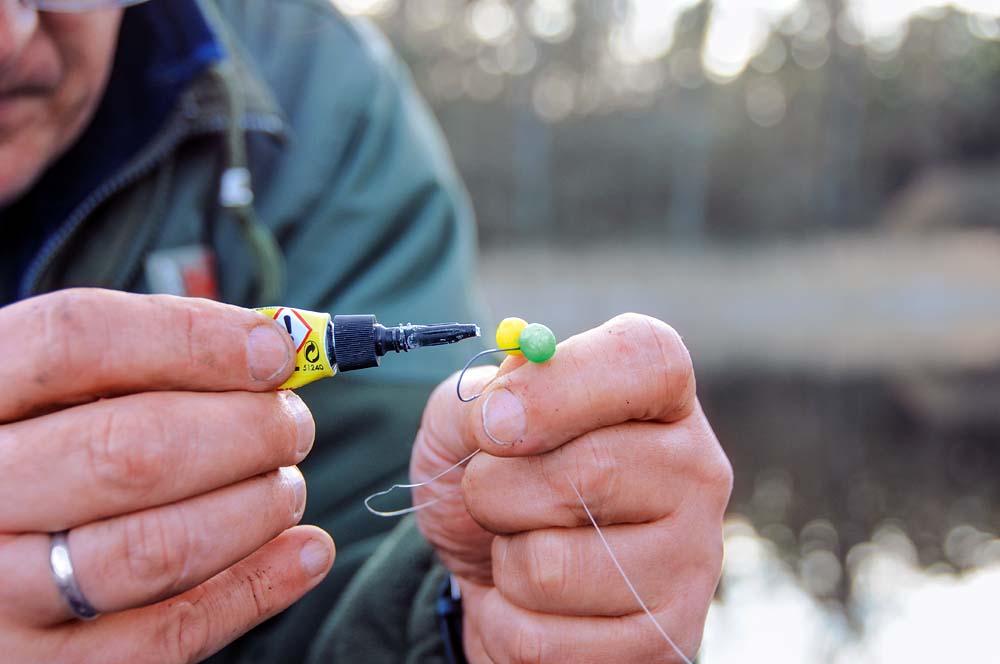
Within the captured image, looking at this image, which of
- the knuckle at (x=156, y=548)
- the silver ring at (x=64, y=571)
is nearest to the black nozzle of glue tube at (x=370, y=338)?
the knuckle at (x=156, y=548)

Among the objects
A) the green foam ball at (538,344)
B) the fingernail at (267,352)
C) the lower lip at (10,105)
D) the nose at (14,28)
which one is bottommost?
the green foam ball at (538,344)

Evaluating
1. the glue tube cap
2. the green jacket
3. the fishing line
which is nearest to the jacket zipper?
the green jacket

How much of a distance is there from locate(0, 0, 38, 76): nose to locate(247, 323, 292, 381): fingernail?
85 cm

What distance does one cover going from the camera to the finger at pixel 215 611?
3.79 ft

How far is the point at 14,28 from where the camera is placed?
4.97 feet

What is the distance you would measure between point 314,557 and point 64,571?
381 millimetres

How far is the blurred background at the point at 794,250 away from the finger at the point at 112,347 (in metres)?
3.92

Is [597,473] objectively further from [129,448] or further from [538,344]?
[129,448]

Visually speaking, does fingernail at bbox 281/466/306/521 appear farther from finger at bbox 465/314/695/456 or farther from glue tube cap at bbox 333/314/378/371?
finger at bbox 465/314/695/456

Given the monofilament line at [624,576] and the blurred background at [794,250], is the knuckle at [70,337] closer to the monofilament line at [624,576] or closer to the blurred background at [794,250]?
the monofilament line at [624,576]

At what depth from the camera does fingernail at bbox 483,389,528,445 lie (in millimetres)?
1243

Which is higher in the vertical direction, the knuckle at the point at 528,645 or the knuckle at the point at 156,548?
the knuckle at the point at 156,548

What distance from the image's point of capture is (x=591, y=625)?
53.1 inches

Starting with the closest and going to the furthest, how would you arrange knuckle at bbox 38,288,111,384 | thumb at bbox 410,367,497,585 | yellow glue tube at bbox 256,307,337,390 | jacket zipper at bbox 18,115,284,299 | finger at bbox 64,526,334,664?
knuckle at bbox 38,288,111,384
finger at bbox 64,526,334,664
yellow glue tube at bbox 256,307,337,390
thumb at bbox 410,367,497,585
jacket zipper at bbox 18,115,284,299
